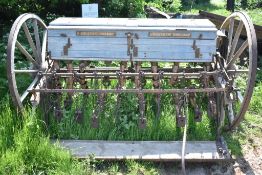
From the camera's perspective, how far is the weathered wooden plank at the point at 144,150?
14.0 ft

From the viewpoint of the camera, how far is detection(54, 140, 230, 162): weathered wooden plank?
4.25m

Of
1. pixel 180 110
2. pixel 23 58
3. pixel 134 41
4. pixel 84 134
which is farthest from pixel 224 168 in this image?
pixel 23 58

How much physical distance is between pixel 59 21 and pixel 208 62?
73.1 inches

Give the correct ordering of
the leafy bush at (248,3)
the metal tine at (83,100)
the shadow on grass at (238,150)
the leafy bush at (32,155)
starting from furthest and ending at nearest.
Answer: the leafy bush at (248,3) → the metal tine at (83,100) → the shadow on grass at (238,150) → the leafy bush at (32,155)

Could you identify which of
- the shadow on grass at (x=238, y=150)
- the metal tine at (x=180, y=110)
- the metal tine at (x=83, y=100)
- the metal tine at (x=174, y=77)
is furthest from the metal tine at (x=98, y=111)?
the shadow on grass at (x=238, y=150)

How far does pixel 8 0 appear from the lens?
685 cm

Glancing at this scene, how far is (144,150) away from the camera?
4398mm

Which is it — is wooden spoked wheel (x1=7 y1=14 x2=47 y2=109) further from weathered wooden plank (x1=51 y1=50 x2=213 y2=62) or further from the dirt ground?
the dirt ground

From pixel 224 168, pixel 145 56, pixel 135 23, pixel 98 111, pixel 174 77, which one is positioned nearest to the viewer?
pixel 224 168

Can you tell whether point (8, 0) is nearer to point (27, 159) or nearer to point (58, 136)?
point (58, 136)

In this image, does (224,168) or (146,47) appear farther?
(146,47)

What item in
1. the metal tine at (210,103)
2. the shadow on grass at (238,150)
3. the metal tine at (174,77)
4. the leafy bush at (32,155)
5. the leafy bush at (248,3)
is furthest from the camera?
the leafy bush at (248,3)

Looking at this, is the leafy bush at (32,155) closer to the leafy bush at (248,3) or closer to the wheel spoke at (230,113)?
the wheel spoke at (230,113)

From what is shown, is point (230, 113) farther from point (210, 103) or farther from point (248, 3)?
point (248, 3)
